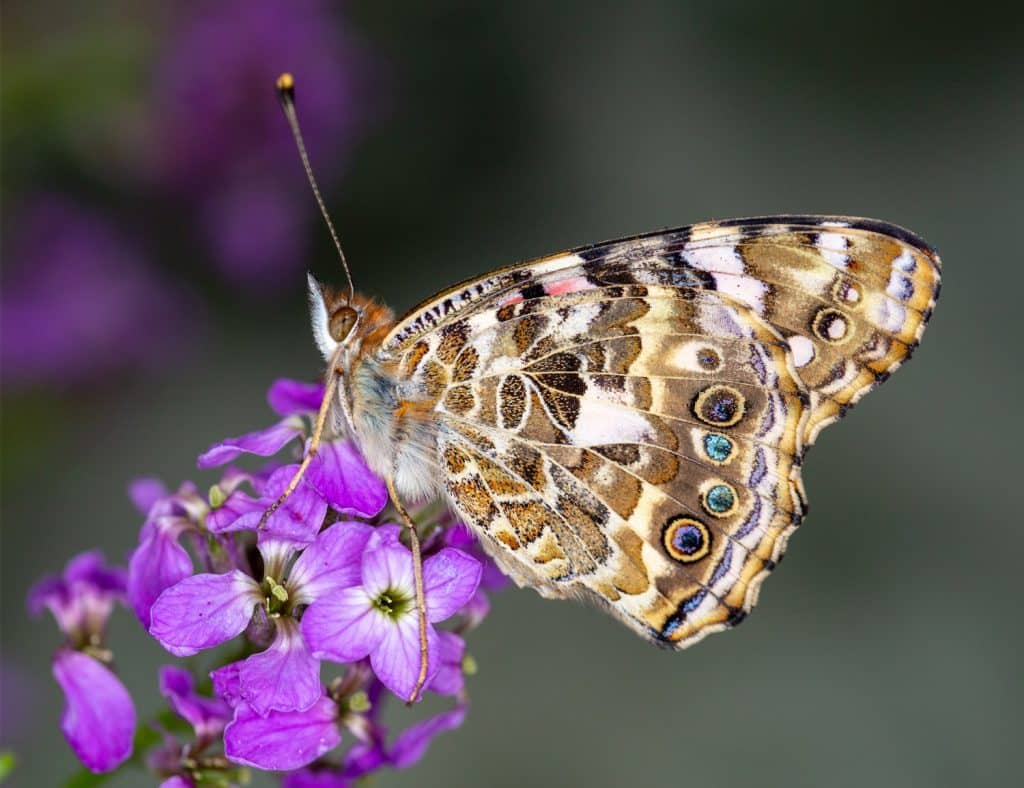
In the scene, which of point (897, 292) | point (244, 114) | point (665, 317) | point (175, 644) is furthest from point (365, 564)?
point (244, 114)

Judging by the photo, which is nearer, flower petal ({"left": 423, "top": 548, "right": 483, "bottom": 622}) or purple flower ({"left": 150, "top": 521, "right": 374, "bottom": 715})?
purple flower ({"left": 150, "top": 521, "right": 374, "bottom": 715})

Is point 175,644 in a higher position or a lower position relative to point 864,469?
higher

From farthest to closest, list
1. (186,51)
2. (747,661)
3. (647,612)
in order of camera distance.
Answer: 1. (747,661)
2. (186,51)
3. (647,612)

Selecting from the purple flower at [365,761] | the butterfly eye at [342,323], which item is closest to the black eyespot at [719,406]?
the butterfly eye at [342,323]

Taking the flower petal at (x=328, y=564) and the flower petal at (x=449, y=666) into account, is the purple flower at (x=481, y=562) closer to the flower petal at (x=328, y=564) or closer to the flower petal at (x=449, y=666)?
the flower petal at (x=449, y=666)

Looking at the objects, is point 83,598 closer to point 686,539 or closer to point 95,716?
point 95,716

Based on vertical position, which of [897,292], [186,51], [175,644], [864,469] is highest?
[186,51]

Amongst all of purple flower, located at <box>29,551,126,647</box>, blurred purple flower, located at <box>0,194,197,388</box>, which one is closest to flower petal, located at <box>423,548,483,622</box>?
purple flower, located at <box>29,551,126,647</box>

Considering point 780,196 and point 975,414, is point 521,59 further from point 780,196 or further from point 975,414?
point 975,414

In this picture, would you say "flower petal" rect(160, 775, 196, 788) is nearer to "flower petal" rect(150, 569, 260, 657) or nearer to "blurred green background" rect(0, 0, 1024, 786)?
"flower petal" rect(150, 569, 260, 657)
